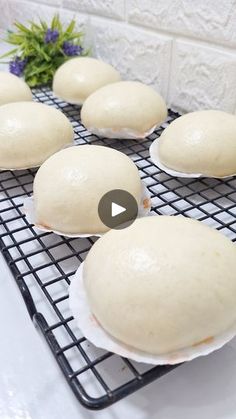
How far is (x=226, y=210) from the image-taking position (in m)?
0.60

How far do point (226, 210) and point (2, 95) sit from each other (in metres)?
0.63

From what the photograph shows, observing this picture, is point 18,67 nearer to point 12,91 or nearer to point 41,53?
point 41,53

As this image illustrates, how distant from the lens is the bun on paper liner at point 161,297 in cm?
38

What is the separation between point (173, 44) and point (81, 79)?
0.25m

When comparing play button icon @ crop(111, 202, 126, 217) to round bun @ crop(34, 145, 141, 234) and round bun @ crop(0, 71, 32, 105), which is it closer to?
round bun @ crop(34, 145, 141, 234)

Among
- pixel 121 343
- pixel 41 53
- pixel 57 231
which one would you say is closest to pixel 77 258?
pixel 57 231

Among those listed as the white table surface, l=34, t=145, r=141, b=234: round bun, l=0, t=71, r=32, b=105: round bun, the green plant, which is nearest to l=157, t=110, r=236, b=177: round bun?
l=34, t=145, r=141, b=234: round bun

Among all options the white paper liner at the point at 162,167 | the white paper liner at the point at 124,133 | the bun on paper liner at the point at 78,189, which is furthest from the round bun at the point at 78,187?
the white paper liner at the point at 124,133

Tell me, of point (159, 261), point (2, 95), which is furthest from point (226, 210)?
point (2, 95)

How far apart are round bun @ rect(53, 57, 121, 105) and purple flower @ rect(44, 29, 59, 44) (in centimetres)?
18

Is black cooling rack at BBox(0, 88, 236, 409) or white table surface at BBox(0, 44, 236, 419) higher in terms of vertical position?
black cooling rack at BBox(0, 88, 236, 409)

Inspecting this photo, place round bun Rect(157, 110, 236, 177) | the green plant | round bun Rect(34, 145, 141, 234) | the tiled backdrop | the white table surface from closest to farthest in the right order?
the white table surface
round bun Rect(34, 145, 141, 234)
round bun Rect(157, 110, 236, 177)
the tiled backdrop
the green plant

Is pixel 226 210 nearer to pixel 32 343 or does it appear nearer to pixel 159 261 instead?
pixel 159 261

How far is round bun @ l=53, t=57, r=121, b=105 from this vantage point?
0.98m
